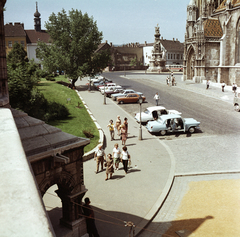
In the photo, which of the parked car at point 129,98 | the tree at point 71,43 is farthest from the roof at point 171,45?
the parked car at point 129,98

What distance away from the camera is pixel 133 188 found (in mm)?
12266

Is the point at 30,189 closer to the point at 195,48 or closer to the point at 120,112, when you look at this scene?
the point at 120,112

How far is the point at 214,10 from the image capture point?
53.4 metres

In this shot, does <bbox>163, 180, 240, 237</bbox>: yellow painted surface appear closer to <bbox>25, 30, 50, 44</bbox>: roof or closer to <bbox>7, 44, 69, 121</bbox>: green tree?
<bbox>7, 44, 69, 121</bbox>: green tree

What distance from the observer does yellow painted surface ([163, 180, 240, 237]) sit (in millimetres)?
9062

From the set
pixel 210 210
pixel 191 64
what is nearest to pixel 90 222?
pixel 210 210

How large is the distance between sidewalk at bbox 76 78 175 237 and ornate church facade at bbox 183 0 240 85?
34466 mm

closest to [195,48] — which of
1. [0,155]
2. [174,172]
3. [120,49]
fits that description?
[174,172]

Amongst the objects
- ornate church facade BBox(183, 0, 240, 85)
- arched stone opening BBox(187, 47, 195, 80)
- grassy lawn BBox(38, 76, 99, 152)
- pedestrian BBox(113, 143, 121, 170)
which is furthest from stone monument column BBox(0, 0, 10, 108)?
arched stone opening BBox(187, 47, 195, 80)

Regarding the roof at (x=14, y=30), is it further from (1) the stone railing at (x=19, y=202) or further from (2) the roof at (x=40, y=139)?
(1) the stone railing at (x=19, y=202)

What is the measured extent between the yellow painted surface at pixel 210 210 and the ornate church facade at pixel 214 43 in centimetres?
3740

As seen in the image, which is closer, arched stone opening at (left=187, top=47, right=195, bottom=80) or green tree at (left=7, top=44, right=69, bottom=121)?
green tree at (left=7, top=44, right=69, bottom=121)

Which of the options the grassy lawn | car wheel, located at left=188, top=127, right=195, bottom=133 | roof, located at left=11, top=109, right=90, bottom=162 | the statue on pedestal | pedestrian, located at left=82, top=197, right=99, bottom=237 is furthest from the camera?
the statue on pedestal

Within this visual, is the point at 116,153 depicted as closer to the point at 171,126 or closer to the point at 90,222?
the point at 90,222
